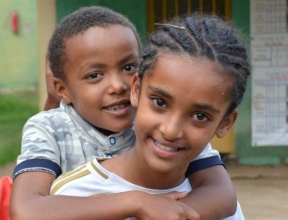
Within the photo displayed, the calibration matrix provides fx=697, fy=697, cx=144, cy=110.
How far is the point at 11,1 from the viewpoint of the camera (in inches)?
591

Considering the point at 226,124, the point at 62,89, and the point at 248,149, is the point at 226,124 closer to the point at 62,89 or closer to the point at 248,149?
the point at 62,89

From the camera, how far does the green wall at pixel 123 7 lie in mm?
7922

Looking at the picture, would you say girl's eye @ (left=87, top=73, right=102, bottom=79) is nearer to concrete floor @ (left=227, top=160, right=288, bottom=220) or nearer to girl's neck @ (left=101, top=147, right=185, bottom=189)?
girl's neck @ (left=101, top=147, right=185, bottom=189)

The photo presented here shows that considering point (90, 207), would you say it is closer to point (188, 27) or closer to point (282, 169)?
point (188, 27)

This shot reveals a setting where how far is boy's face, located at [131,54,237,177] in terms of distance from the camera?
1.64 m

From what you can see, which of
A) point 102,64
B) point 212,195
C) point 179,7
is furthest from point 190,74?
point 179,7

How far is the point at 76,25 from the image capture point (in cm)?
227

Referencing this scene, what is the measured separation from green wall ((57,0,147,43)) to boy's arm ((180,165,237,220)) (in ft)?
19.4

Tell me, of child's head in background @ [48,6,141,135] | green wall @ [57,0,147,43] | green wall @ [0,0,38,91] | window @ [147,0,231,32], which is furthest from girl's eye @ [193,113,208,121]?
green wall @ [0,0,38,91]

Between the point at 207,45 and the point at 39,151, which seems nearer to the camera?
the point at 207,45

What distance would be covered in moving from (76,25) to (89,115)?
306 mm

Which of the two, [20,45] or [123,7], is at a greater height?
[123,7]

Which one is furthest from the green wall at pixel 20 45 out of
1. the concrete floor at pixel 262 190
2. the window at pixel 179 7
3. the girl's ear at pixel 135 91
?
the girl's ear at pixel 135 91

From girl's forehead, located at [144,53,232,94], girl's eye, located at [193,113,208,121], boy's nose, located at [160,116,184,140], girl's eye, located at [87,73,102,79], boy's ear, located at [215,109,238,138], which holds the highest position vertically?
girl's forehead, located at [144,53,232,94]
